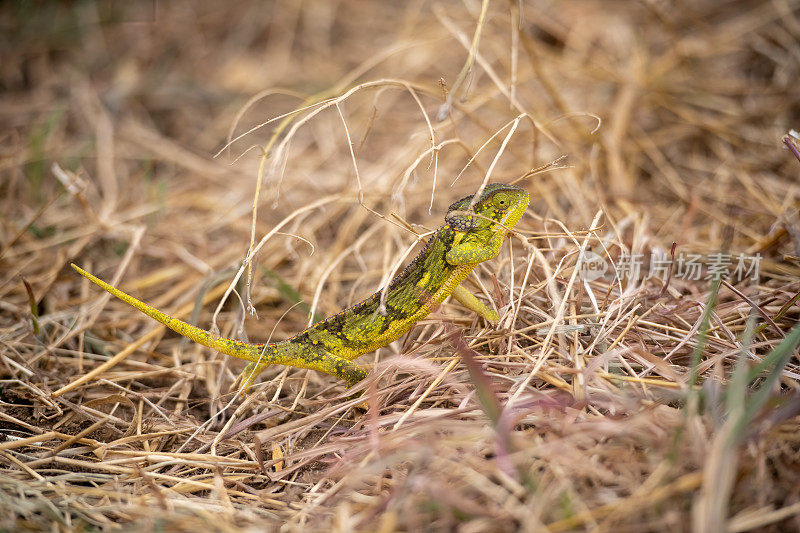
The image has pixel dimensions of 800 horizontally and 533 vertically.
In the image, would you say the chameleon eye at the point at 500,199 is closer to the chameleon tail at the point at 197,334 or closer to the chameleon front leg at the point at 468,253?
the chameleon front leg at the point at 468,253

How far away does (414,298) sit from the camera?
254 cm

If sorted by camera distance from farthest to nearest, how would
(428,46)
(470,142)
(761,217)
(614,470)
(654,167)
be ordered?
(428,46) < (470,142) < (654,167) < (761,217) < (614,470)

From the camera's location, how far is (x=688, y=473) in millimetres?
1751

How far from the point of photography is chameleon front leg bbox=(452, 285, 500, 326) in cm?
257

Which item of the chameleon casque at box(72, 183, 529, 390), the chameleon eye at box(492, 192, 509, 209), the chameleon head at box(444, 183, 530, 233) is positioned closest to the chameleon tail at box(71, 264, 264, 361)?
the chameleon casque at box(72, 183, 529, 390)

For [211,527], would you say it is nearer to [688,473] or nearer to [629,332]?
[688,473]

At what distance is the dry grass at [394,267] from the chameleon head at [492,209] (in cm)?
19

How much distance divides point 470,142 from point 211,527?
3.55 m

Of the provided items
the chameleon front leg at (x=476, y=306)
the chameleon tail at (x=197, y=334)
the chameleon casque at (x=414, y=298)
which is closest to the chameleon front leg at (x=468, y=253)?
the chameleon casque at (x=414, y=298)

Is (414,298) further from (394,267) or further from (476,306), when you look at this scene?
(476,306)

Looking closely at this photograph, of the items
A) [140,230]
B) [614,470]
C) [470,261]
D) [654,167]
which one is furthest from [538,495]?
[654,167]

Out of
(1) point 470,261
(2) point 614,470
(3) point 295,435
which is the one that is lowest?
(3) point 295,435

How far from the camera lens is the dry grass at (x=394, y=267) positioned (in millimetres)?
1870

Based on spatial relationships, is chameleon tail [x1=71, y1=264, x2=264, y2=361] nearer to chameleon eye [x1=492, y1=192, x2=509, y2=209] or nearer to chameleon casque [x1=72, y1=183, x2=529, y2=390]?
chameleon casque [x1=72, y1=183, x2=529, y2=390]
